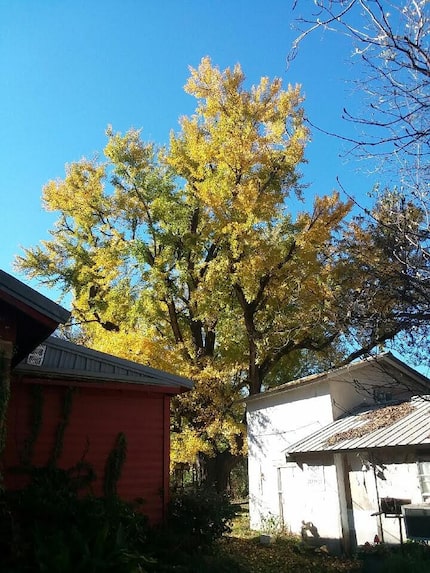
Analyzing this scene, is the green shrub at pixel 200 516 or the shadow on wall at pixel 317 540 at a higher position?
the green shrub at pixel 200 516

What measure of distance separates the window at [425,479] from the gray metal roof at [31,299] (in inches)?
413

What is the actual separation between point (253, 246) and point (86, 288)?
282 inches

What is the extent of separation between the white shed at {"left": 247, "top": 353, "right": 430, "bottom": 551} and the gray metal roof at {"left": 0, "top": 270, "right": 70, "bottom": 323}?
7566mm

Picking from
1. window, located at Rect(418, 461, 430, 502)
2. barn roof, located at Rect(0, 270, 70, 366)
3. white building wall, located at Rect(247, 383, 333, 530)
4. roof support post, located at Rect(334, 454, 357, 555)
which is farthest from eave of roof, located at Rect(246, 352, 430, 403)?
barn roof, located at Rect(0, 270, 70, 366)

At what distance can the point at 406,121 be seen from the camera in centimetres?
396

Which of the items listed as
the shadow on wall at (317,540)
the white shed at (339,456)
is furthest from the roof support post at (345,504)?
the shadow on wall at (317,540)

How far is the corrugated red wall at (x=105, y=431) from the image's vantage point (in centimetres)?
912

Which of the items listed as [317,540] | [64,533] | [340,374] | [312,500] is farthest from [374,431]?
[64,533]

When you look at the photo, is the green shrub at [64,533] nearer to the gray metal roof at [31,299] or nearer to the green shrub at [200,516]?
the green shrub at [200,516]

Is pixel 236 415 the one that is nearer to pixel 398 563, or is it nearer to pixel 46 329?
pixel 398 563

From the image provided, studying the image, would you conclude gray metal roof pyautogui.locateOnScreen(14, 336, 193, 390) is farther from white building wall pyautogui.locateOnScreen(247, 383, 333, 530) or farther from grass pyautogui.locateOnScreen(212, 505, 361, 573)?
white building wall pyautogui.locateOnScreen(247, 383, 333, 530)

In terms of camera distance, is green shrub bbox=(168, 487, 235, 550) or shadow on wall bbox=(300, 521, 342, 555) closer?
green shrub bbox=(168, 487, 235, 550)

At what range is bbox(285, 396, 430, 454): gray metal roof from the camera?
1279 cm

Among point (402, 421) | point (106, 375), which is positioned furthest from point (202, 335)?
point (106, 375)
